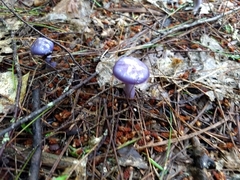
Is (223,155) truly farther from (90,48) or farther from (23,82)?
(23,82)

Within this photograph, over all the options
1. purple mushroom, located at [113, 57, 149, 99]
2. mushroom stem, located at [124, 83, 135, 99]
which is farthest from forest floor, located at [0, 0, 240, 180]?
purple mushroom, located at [113, 57, 149, 99]

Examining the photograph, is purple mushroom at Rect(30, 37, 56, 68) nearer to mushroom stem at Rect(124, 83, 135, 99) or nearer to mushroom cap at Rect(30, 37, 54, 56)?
mushroom cap at Rect(30, 37, 54, 56)

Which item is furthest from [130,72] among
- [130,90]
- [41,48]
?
[41,48]

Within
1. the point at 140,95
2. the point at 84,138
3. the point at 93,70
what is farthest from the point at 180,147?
the point at 93,70

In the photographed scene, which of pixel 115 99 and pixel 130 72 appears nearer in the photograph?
pixel 130 72

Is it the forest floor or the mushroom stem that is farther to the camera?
the mushroom stem

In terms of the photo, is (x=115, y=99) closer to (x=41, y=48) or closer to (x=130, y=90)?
(x=130, y=90)
